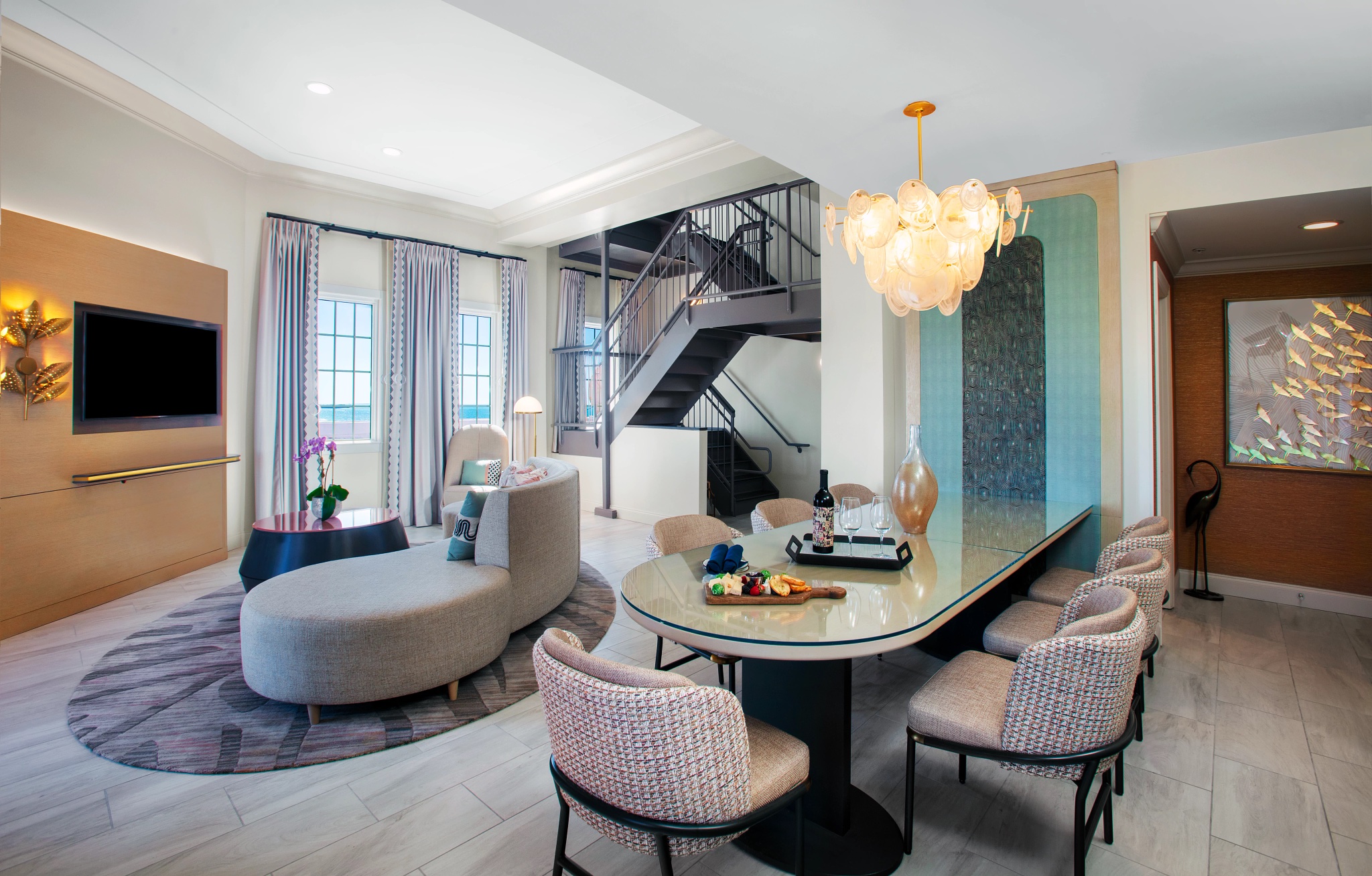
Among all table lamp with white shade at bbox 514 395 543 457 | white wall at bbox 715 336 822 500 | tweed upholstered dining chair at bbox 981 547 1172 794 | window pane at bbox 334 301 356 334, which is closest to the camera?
tweed upholstered dining chair at bbox 981 547 1172 794

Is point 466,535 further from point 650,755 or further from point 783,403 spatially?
point 783,403

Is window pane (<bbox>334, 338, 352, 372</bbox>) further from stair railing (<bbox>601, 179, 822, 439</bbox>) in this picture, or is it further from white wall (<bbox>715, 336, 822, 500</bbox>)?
white wall (<bbox>715, 336, 822, 500</bbox>)

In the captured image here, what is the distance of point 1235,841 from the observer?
189cm

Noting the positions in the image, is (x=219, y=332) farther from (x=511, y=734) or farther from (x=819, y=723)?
(x=819, y=723)

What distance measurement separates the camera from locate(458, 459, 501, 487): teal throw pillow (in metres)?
6.26

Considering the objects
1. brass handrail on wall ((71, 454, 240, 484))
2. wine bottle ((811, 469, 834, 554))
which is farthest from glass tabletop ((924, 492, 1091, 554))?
brass handrail on wall ((71, 454, 240, 484))

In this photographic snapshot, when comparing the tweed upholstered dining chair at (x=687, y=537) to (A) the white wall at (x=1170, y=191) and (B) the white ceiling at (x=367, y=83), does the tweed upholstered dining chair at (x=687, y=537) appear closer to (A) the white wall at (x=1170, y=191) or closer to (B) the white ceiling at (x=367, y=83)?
(A) the white wall at (x=1170, y=191)

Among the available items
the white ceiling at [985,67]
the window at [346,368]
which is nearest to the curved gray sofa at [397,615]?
the white ceiling at [985,67]

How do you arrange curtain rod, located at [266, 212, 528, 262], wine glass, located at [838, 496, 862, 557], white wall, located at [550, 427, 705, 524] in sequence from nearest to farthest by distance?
1. wine glass, located at [838, 496, 862, 557]
2. curtain rod, located at [266, 212, 528, 262]
3. white wall, located at [550, 427, 705, 524]

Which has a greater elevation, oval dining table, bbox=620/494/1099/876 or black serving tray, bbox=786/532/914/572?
black serving tray, bbox=786/532/914/572

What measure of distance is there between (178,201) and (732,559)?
523 cm

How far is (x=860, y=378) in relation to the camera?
4.48 meters

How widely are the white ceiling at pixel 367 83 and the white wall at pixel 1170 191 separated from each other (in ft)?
9.76

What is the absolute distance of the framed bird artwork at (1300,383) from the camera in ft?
12.7
